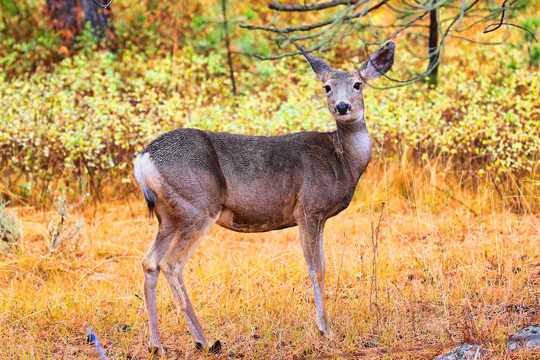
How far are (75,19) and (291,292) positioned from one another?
30.9 ft

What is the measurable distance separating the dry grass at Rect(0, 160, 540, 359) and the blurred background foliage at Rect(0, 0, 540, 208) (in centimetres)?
78

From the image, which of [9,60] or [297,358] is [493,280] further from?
[9,60]

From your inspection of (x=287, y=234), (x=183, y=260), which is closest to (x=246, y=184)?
(x=183, y=260)

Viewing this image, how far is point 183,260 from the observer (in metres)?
3.96

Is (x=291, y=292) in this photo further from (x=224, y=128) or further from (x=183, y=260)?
(x=224, y=128)

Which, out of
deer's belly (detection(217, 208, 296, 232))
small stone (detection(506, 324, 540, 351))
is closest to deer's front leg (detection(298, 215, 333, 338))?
deer's belly (detection(217, 208, 296, 232))

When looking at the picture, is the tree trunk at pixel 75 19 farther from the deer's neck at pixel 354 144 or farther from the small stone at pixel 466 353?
the small stone at pixel 466 353

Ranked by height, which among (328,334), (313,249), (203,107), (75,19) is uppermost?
(75,19)

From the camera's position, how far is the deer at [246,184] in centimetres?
389

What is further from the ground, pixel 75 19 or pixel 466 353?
pixel 75 19

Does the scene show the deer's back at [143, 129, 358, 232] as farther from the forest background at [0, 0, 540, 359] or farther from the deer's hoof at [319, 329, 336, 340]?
the deer's hoof at [319, 329, 336, 340]

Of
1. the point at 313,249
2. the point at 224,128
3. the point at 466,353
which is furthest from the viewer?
the point at 224,128

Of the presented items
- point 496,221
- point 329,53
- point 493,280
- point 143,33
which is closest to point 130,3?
point 143,33

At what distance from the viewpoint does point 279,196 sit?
164 inches
